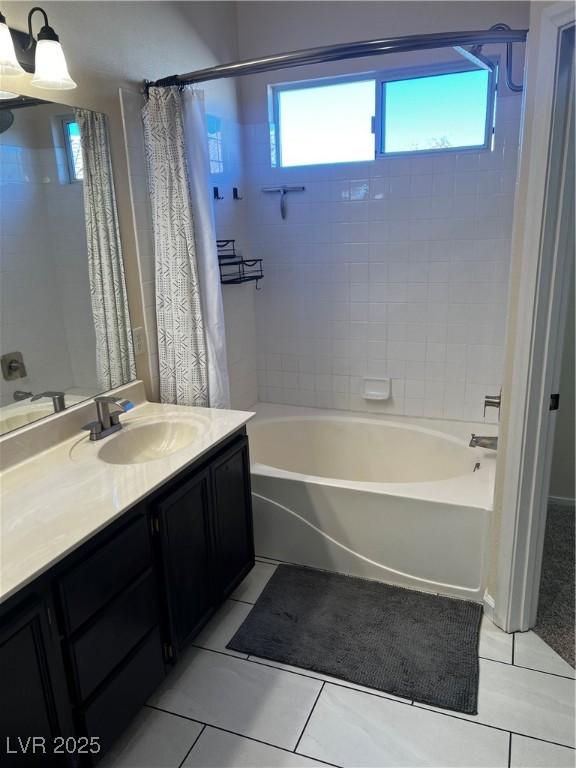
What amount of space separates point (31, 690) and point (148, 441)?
3.33ft

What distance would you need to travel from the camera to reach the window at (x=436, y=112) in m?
2.64

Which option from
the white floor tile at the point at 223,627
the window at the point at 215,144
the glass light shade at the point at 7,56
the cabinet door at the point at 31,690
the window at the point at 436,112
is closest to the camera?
the cabinet door at the point at 31,690

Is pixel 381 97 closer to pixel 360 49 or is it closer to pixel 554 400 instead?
pixel 360 49

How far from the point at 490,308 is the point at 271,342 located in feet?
4.31

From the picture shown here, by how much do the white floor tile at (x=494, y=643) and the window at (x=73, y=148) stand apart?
7.65ft

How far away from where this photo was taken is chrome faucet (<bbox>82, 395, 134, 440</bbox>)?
1.94 m

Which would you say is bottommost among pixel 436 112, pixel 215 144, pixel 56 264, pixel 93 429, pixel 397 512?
pixel 397 512

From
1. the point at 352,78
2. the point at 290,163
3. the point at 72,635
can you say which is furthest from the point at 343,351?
A: the point at 72,635

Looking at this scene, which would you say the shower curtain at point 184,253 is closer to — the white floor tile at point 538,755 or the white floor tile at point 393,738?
the white floor tile at point 393,738

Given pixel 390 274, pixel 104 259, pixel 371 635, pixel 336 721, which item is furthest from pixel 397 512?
pixel 104 259

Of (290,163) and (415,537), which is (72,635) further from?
(290,163)

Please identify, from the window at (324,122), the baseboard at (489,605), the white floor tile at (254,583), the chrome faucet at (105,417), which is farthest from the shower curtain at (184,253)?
the baseboard at (489,605)

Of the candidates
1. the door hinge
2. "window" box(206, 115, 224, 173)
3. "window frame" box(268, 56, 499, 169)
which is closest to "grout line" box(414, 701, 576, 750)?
the door hinge

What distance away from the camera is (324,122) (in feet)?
9.70
